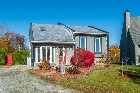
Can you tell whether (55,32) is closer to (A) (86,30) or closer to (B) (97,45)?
(A) (86,30)

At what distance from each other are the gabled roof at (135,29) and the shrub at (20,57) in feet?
52.8

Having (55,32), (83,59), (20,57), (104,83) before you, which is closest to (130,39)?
(55,32)

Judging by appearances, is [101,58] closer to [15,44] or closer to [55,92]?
[55,92]

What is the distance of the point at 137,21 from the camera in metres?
49.2

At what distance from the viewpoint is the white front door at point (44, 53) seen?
37.3m

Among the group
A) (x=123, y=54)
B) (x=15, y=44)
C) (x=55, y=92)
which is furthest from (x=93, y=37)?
(x=15, y=44)

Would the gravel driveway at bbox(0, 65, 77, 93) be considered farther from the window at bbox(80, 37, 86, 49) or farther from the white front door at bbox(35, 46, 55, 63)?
the window at bbox(80, 37, 86, 49)

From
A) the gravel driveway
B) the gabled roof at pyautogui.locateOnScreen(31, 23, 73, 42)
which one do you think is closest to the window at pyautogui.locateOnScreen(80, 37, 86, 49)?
the gabled roof at pyautogui.locateOnScreen(31, 23, 73, 42)

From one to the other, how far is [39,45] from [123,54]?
17.0 meters

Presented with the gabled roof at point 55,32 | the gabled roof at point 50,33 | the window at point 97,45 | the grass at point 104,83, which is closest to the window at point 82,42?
the gabled roof at point 55,32

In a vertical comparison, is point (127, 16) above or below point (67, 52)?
above

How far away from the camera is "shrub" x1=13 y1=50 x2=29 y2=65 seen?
43.7 m

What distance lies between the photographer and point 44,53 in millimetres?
37688

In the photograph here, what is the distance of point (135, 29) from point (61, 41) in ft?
48.0
